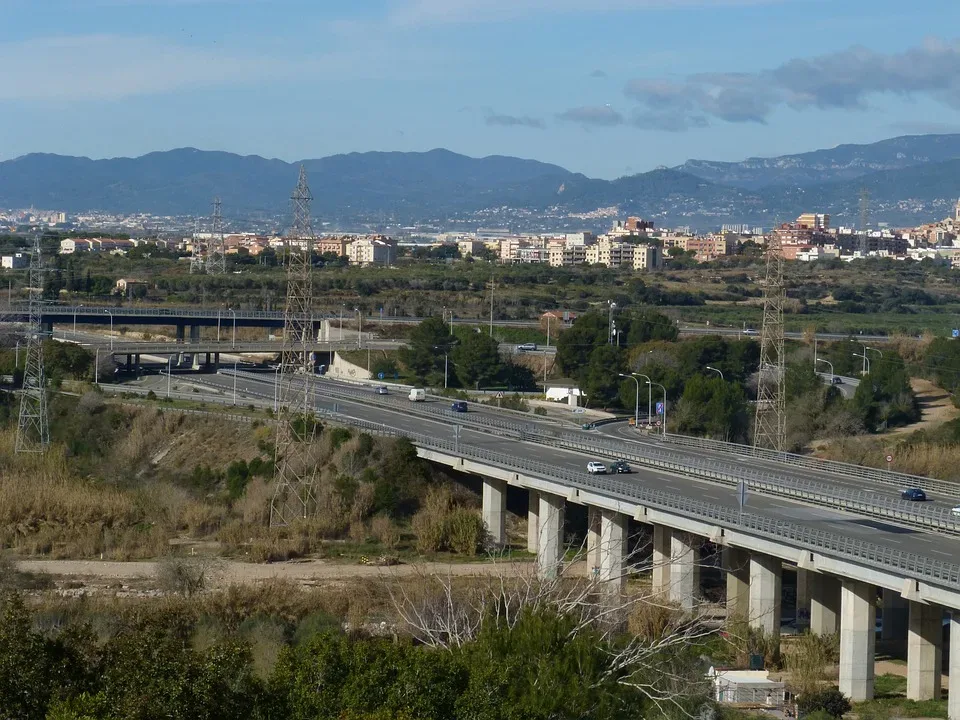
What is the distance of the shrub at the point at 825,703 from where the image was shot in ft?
95.1

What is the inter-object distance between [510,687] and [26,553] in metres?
28.0

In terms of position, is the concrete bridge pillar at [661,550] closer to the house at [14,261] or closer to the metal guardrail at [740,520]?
the metal guardrail at [740,520]

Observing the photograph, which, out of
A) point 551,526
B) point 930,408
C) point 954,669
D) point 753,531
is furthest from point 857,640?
point 930,408

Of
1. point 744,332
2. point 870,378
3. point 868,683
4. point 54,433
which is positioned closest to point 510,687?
point 868,683

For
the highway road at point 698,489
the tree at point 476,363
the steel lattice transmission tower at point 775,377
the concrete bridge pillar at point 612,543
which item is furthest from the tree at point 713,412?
the concrete bridge pillar at point 612,543

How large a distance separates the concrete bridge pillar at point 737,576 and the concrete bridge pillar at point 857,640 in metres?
6.12

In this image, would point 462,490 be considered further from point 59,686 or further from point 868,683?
point 59,686

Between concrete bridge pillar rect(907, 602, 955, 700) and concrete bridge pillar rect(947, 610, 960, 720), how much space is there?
5.23 feet

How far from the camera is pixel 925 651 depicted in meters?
30.7

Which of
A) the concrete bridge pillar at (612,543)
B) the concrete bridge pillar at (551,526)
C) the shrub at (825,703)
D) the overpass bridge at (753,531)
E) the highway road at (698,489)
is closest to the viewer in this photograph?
the shrub at (825,703)

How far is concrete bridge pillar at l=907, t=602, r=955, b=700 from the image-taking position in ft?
100

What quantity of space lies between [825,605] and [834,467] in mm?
15552

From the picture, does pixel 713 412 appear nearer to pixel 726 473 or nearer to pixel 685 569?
pixel 726 473

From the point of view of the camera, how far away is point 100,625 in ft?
105
